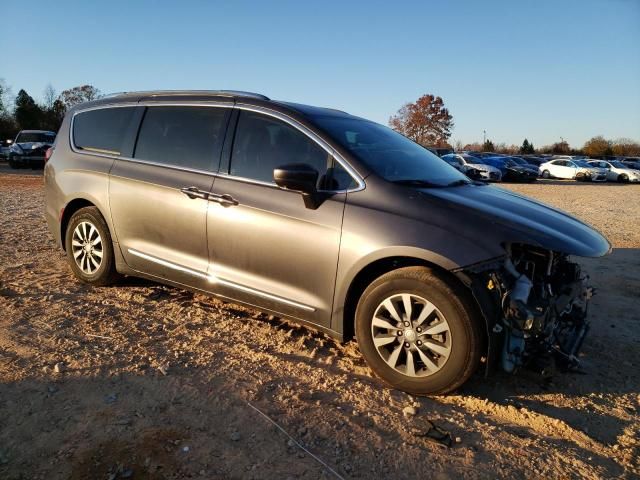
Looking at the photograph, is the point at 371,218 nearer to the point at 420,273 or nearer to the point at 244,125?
the point at 420,273

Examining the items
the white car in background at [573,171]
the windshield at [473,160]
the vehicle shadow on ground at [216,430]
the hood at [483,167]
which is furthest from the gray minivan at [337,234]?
the white car in background at [573,171]

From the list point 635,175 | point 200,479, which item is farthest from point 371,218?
point 635,175

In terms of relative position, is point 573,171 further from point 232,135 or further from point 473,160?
point 232,135

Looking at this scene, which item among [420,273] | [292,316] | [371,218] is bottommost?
[292,316]

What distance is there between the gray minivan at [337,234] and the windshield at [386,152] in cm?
2

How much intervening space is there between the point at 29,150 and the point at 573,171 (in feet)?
110

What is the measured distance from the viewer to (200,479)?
229 cm

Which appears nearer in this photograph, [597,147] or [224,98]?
[224,98]

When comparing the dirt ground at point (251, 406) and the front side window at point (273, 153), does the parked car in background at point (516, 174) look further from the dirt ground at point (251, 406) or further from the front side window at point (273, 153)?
the front side window at point (273, 153)

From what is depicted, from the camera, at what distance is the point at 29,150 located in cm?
2430

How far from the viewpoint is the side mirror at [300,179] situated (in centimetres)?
338

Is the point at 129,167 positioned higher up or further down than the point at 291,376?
higher up

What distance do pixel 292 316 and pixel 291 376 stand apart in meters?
0.49

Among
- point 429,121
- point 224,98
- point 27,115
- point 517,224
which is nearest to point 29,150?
point 224,98
